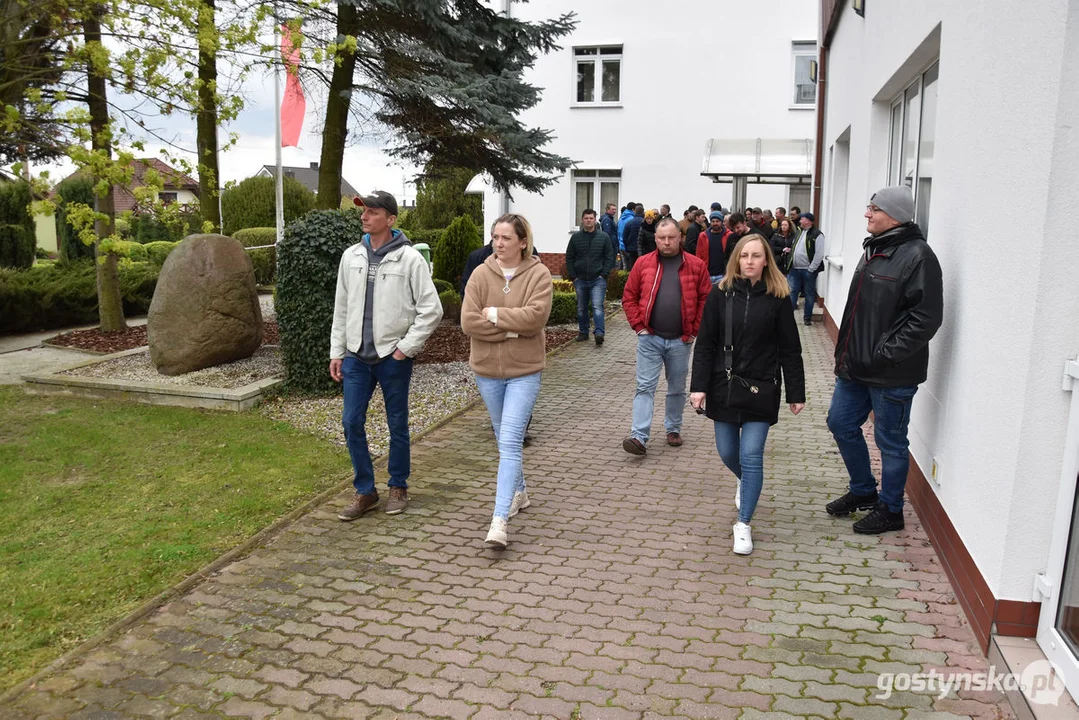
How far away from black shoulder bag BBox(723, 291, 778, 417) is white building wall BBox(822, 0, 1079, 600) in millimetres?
934

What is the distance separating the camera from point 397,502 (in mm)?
5602

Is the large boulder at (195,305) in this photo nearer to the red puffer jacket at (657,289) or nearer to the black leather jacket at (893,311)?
the red puffer jacket at (657,289)

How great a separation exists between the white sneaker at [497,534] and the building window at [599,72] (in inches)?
849

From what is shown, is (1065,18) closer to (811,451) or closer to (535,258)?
(535,258)

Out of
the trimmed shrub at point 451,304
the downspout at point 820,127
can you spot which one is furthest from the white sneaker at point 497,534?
the downspout at point 820,127

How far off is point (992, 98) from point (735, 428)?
7.03 feet

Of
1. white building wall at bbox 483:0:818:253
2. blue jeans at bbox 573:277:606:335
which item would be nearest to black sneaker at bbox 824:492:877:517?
blue jeans at bbox 573:277:606:335

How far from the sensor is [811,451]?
7.01 m

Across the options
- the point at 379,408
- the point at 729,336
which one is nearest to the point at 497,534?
the point at 729,336

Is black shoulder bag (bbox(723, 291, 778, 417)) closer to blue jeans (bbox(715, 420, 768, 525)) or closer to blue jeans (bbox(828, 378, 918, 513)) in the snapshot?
blue jeans (bbox(715, 420, 768, 525))

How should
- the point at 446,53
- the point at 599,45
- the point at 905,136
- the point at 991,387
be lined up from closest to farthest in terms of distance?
the point at 991,387 → the point at 905,136 → the point at 446,53 → the point at 599,45

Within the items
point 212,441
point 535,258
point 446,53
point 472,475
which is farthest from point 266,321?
point 535,258

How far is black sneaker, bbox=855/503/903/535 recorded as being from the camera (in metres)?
5.12

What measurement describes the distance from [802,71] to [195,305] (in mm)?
19229
